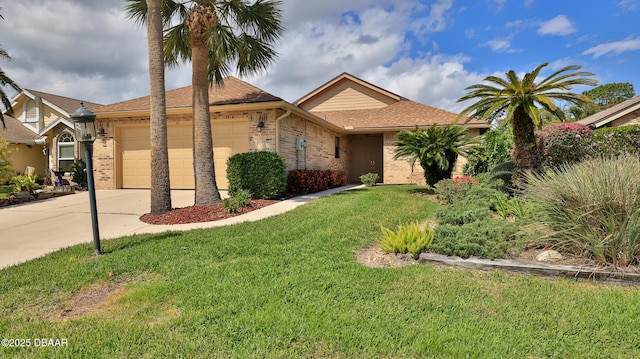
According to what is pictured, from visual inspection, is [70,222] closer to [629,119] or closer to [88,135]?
[88,135]

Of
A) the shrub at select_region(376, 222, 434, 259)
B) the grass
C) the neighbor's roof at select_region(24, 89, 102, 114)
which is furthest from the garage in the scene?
the neighbor's roof at select_region(24, 89, 102, 114)

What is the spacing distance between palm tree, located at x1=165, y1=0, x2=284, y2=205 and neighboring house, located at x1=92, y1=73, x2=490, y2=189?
1.86 metres

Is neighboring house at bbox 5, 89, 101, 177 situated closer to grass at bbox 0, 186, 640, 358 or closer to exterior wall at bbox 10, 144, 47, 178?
exterior wall at bbox 10, 144, 47, 178

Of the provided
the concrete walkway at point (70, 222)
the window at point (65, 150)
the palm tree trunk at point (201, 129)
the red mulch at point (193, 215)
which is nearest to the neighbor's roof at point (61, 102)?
→ the window at point (65, 150)

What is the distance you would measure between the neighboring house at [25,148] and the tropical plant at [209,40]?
13484mm

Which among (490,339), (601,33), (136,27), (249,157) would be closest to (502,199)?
(490,339)

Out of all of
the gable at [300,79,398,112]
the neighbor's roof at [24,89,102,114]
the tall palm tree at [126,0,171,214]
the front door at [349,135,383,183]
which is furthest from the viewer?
the neighbor's roof at [24,89,102,114]

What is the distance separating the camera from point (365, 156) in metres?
18.7

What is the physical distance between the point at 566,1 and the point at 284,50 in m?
7.60

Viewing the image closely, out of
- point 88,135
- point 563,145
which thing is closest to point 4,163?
point 88,135

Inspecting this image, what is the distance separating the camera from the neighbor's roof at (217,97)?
11194 millimetres

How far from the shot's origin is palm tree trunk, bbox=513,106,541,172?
7754 mm

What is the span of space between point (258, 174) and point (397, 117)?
30.8 feet

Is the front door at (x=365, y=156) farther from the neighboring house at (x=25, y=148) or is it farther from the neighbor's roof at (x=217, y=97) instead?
the neighboring house at (x=25, y=148)
